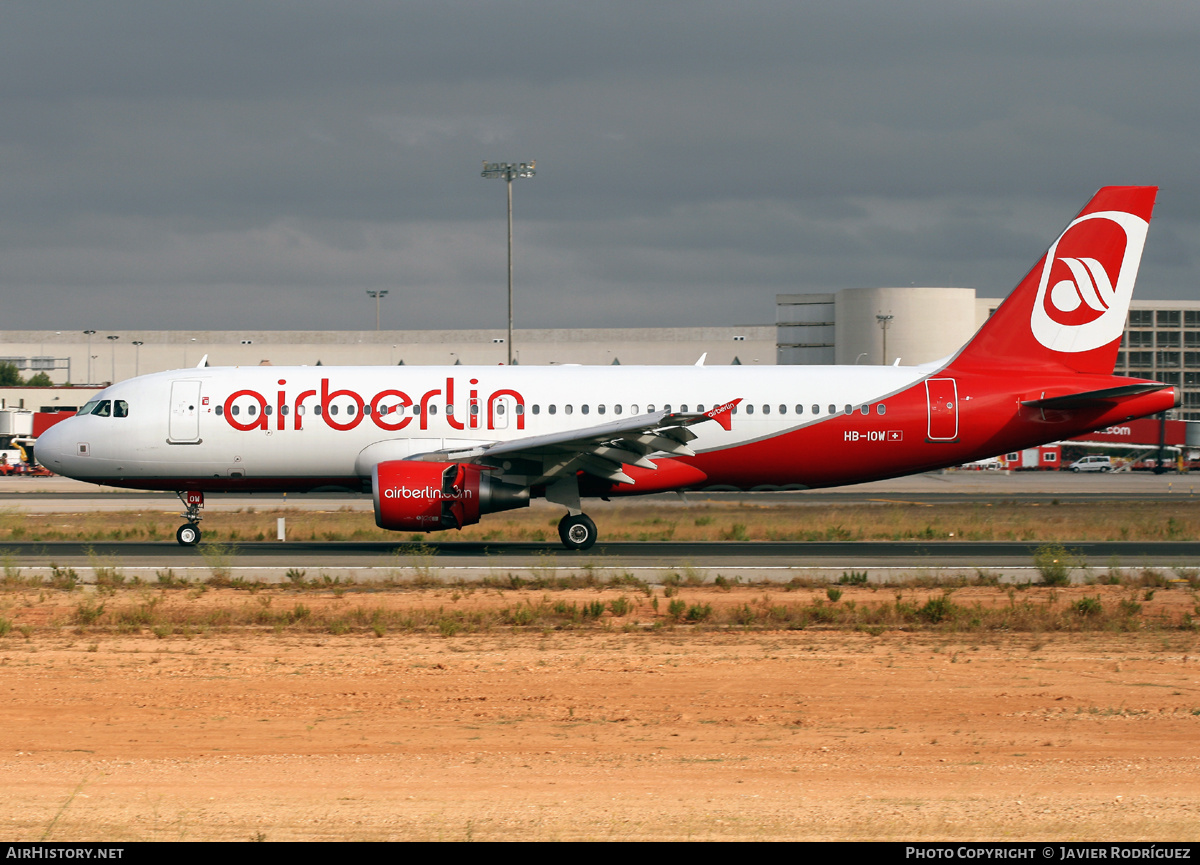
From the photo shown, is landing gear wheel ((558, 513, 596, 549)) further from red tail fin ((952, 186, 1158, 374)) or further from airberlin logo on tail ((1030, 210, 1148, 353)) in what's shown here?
airberlin logo on tail ((1030, 210, 1148, 353))

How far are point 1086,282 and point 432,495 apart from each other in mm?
15732

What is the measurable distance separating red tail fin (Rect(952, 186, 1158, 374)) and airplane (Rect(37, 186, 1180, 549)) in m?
0.03

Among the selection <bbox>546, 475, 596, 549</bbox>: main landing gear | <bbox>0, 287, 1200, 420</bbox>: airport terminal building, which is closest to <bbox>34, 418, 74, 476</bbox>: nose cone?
<bbox>546, 475, 596, 549</bbox>: main landing gear

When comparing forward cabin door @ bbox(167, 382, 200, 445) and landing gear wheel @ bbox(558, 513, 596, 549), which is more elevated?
forward cabin door @ bbox(167, 382, 200, 445)

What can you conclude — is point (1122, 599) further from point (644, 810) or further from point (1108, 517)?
point (1108, 517)

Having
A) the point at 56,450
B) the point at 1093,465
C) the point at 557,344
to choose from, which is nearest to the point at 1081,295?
the point at 56,450

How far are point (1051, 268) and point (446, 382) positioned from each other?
14.2 meters

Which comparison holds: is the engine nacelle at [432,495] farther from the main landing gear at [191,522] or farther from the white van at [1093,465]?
the white van at [1093,465]

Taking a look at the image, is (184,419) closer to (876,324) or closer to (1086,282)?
(1086,282)

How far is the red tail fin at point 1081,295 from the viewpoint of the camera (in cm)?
2648

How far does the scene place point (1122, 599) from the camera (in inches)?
704

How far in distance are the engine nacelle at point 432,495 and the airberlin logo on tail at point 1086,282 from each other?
43.5 ft

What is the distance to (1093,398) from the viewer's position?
25.0 metres

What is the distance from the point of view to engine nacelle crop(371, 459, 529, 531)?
2280cm
